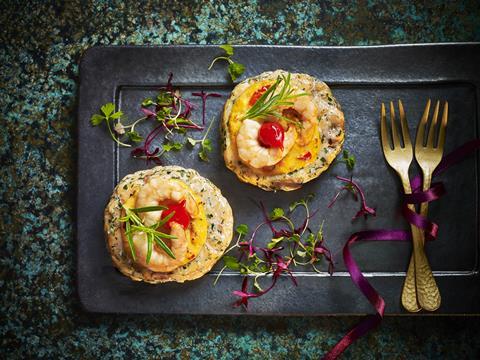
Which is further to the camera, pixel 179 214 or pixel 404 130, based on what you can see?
pixel 404 130

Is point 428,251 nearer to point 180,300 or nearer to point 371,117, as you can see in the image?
point 371,117

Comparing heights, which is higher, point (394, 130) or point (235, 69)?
point (235, 69)

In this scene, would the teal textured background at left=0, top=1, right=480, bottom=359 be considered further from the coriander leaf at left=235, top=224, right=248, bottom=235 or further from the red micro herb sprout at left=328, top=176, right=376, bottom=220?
the red micro herb sprout at left=328, top=176, right=376, bottom=220

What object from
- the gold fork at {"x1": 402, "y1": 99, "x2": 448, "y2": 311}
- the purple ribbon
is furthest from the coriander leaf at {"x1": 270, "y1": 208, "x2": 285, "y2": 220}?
the gold fork at {"x1": 402, "y1": 99, "x2": 448, "y2": 311}

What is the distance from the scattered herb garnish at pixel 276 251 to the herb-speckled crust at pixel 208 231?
5.1 inches

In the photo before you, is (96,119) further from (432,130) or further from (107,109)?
(432,130)

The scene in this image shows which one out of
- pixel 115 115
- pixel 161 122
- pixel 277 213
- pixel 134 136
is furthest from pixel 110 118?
pixel 277 213

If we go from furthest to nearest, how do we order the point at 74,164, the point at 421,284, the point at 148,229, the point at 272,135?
the point at 74,164 < the point at 421,284 < the point at 272,135 < the point at 148,229

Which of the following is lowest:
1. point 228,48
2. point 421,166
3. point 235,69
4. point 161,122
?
point 421,166

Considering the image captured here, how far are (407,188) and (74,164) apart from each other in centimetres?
171

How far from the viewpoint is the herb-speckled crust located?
8.20 ft

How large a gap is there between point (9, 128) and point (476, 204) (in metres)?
2.46

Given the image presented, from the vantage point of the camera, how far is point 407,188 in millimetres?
2598

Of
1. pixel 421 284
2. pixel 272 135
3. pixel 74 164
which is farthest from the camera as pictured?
pixel 74 164
